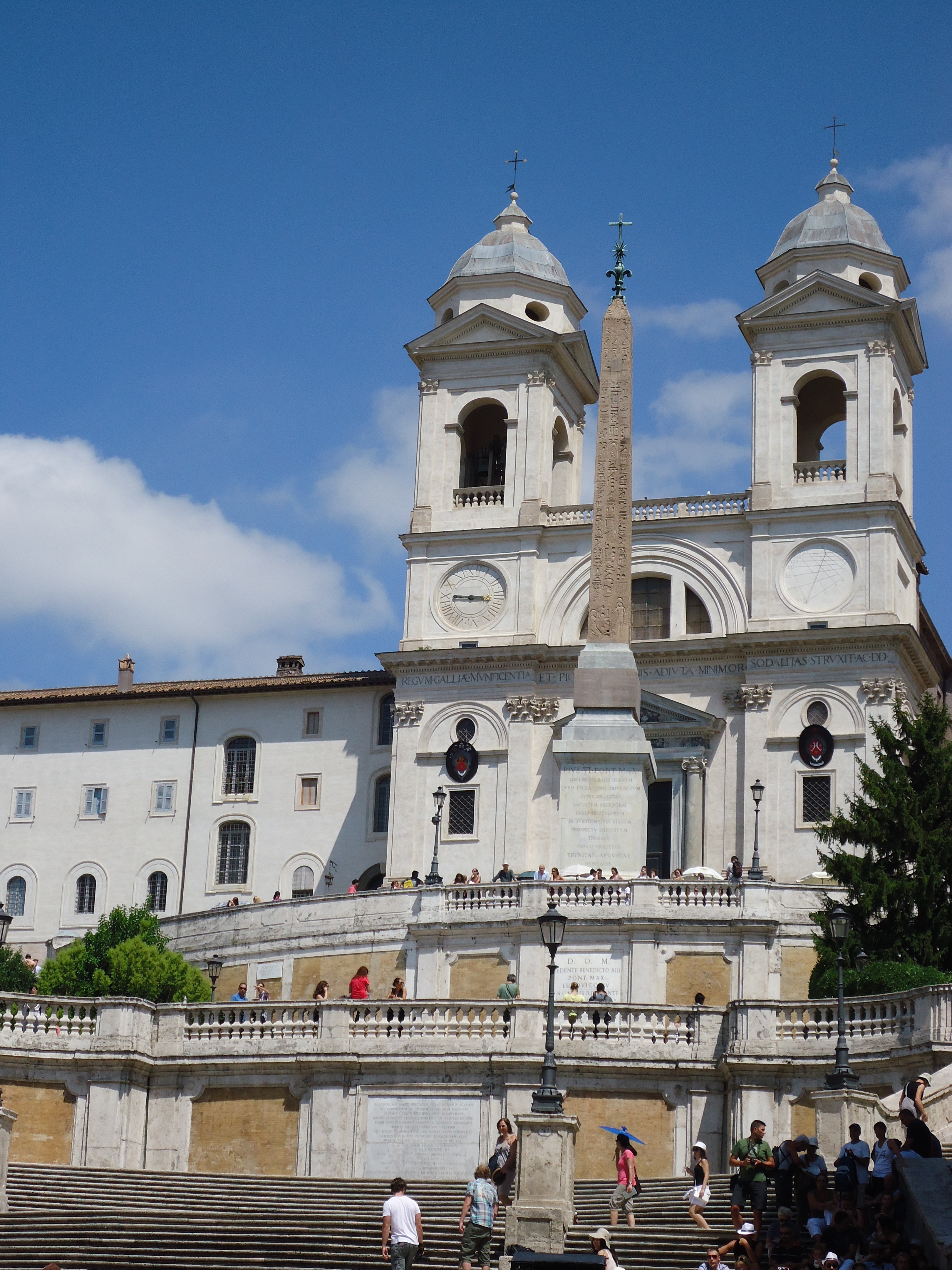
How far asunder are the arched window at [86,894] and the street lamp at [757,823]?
2249 centimetres

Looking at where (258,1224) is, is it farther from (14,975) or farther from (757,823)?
(757,823)

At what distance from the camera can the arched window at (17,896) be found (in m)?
72.8

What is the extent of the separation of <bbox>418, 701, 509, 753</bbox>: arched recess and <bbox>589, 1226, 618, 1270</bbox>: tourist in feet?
135

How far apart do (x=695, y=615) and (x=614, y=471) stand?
25.4 feet

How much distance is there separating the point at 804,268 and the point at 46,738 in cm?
2926

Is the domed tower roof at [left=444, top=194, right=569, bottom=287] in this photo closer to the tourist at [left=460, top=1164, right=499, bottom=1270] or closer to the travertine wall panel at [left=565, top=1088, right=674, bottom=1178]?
the travertine wall panel at [left=565, top=1088, right=674, bottom=1178]

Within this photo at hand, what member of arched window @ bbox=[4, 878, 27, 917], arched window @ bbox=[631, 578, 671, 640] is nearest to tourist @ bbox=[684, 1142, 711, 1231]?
arched window @ bbox=[631, 578, 671, 640]

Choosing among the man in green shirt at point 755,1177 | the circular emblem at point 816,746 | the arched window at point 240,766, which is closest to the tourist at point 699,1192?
the man in green shirt at point 755,1177

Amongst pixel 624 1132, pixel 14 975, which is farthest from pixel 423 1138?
pixel 14 975

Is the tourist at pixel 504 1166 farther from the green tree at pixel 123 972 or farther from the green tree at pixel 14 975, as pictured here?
the green tree at pixel 14 975

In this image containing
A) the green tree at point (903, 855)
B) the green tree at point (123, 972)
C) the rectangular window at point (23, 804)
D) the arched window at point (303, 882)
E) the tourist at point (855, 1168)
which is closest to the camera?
the tourist at point (855, 1168)

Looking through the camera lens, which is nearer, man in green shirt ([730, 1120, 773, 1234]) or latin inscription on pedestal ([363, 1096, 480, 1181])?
man in green shirt ([730, 1120, 773, 1234])

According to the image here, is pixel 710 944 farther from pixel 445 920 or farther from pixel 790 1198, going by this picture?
pixel 790 1198

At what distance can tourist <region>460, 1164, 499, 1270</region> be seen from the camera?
24.4 metres
